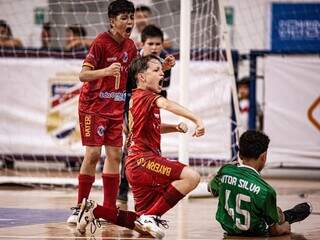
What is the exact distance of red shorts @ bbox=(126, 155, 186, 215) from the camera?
24.5 feet

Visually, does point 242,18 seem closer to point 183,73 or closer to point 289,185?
point 289,185

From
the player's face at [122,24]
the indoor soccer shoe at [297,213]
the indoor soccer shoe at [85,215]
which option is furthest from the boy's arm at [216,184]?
the player's face at [122,24]

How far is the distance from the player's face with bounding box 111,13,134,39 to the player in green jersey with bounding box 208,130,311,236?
1.69m

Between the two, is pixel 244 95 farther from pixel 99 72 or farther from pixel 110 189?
pixel 99 72

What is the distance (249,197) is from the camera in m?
7.38

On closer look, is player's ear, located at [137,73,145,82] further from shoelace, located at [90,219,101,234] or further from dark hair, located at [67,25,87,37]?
dark hair, located at [67,25,87,37]

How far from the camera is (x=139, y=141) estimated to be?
7676mm

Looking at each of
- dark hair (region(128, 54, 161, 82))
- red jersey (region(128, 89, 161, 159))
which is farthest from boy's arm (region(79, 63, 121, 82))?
red jersey (region(128, 89, 161, 159))

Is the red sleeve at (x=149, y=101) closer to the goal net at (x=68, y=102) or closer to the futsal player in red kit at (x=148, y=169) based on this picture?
the futsal player in red kit at (x=148, y=169)

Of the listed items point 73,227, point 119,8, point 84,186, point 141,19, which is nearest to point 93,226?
point 73,227

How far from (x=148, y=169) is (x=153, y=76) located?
0.77 metres

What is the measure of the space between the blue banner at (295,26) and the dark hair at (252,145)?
12357 mm

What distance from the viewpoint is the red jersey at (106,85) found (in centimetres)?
853

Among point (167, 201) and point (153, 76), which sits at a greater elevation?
point (153, 76)
